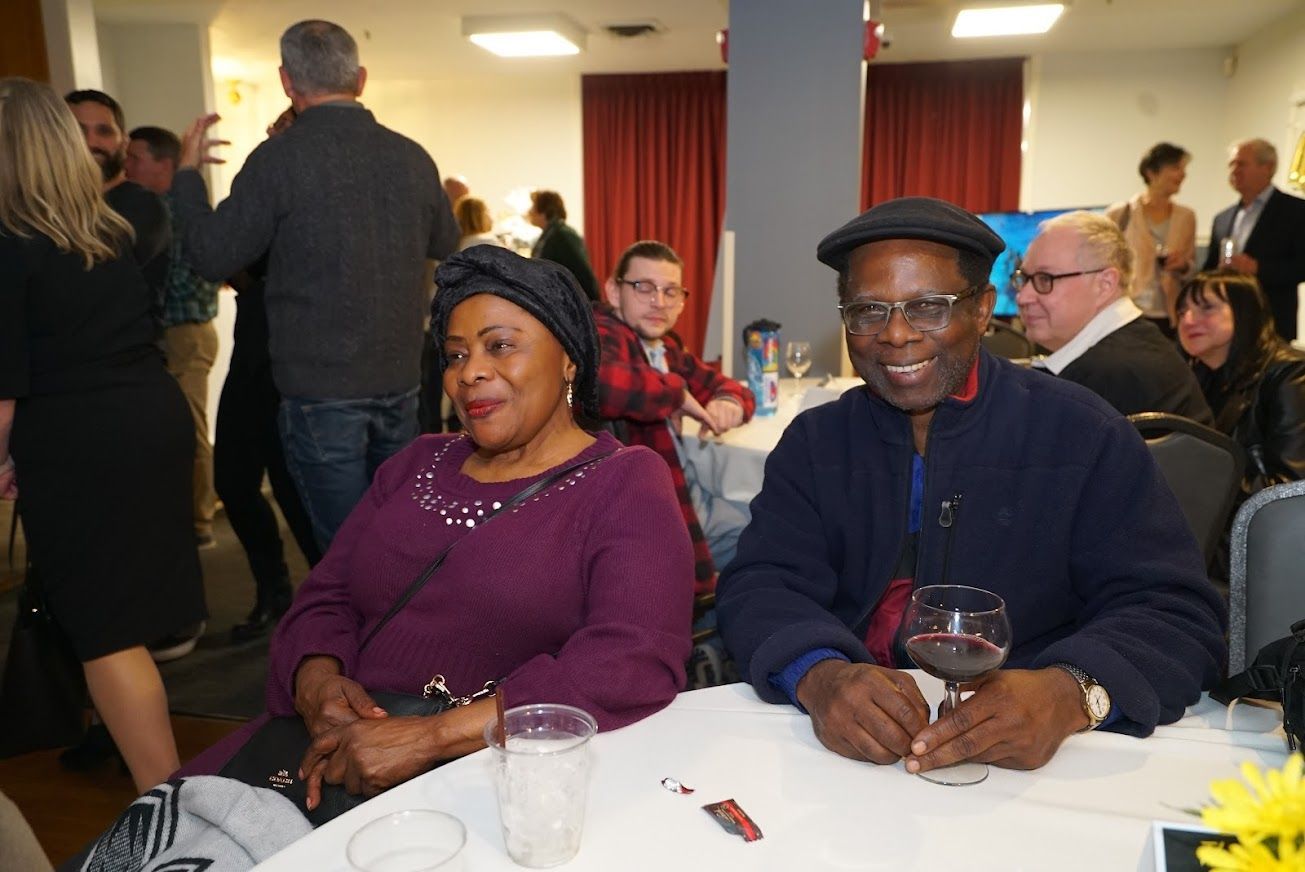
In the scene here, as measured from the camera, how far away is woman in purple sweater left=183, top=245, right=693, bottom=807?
1.28 m

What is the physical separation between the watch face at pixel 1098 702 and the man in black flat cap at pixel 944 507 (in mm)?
52

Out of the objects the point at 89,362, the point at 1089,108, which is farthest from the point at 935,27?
the point at 89,362

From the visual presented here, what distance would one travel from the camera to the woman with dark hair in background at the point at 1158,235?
247 inches

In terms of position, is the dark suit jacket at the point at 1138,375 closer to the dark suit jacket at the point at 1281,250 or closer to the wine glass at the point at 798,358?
the wine glass at the point at 798,358

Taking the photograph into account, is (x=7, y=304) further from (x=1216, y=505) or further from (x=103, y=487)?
(x=1216, y=505)

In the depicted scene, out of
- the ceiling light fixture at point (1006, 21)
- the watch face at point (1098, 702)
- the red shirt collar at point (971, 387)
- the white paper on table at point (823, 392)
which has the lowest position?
the white paper on table at point (823, 392)

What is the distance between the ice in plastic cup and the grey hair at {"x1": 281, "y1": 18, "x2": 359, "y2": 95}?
2292 millimetres

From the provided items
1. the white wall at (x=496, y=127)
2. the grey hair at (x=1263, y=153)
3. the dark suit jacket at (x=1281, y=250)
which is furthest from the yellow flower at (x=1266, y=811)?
the white wall at (x=496, y=127)

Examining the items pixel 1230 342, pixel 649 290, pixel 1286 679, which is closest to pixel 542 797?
pixel 1286 679

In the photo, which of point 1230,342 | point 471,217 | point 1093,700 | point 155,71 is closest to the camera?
point 1093,700

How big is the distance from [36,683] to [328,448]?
0.89m

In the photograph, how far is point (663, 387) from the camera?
2.71 metres

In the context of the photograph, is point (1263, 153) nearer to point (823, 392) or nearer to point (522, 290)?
point (823, 392)

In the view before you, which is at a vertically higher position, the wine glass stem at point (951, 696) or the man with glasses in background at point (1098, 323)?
the man with glasses in background at point (1098, 323)
